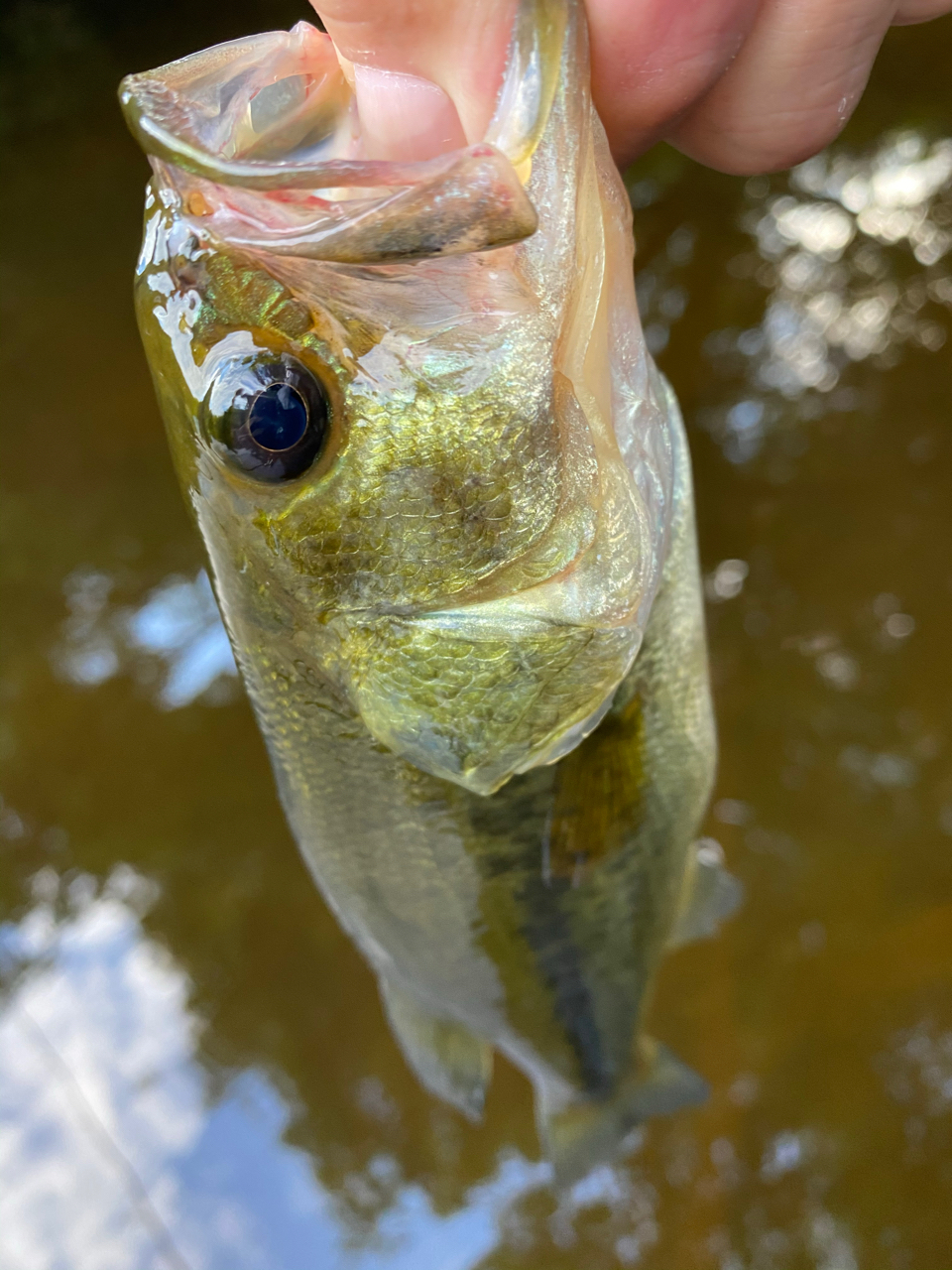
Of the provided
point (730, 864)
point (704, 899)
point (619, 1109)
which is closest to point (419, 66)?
point (704, 899)

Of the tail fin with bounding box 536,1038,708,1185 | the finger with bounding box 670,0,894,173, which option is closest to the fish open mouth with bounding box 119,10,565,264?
the finger with bounding box 670,0,894,173

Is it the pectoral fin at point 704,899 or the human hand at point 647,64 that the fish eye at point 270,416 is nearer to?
the human hand at point 647,64

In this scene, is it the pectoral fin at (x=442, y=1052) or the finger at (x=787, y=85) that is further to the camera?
the pectoral fin at (x=442, y=1052)

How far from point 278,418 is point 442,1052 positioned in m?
1.04

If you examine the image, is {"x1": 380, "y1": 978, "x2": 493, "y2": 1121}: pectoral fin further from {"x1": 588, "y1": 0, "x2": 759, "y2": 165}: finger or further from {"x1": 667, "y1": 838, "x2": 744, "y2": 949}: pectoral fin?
{"x1": 588, "y1": 0, "x2": 759, "y2": 165}: finger

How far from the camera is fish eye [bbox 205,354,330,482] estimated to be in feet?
1.91

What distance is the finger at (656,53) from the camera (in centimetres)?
57

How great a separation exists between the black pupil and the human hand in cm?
18

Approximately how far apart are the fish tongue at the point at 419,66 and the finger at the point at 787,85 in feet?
0.78

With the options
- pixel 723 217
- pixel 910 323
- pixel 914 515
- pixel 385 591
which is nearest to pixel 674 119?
pixel 385 591

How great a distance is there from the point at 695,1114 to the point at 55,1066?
1.67 meters

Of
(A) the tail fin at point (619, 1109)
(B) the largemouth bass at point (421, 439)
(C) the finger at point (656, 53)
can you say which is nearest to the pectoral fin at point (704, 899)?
(A) the tail fin at point (619, 1109)

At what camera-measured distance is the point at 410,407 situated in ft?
1.96

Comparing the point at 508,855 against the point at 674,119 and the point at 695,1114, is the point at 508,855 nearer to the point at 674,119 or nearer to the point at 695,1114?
the point at 674,119
